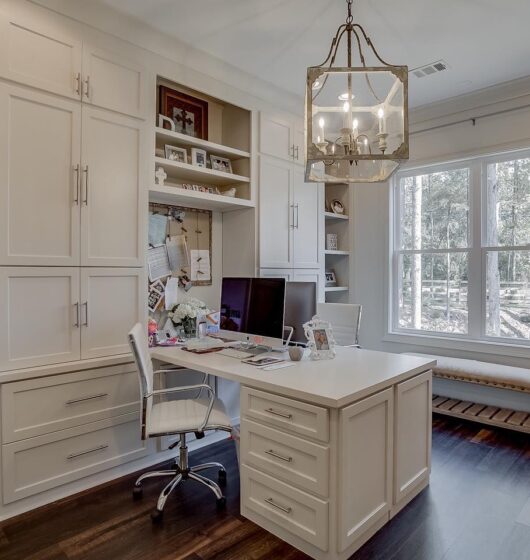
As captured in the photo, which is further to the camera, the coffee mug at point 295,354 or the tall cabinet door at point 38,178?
the coffee mug at point 295,354

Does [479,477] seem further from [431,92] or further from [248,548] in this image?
[431,92]

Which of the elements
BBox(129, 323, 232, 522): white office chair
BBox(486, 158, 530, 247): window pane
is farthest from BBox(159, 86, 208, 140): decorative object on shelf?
BBox(486, 158, 530, 247): window pane

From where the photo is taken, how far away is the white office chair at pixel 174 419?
2.12m

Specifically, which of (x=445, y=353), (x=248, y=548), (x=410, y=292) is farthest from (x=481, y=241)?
(x=248, y=548)

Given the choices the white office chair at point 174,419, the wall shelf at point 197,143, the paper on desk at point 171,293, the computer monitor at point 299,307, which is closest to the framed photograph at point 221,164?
the wall shelf at point 197,143

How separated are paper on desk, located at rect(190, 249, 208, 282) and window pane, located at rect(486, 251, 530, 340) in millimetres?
2607

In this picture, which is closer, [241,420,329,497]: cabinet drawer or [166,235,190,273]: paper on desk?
[241,420,329,497]: cabinet drawer

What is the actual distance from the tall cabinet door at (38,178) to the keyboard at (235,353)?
3.46 ft

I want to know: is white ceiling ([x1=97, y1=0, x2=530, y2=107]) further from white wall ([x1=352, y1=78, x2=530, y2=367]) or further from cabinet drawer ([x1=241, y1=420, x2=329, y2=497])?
cabinet drawer ([x1=241, y1=420, x2=329, y2=497])

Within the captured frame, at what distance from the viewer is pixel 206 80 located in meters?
3.03

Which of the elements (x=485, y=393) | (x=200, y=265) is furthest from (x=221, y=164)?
(x=485, y=393)

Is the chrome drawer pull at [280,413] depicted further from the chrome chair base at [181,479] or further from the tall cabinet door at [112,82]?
the tall cabinet door at [112,82]

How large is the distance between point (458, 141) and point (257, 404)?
3289 millimetres

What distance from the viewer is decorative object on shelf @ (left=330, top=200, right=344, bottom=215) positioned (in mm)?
4566
